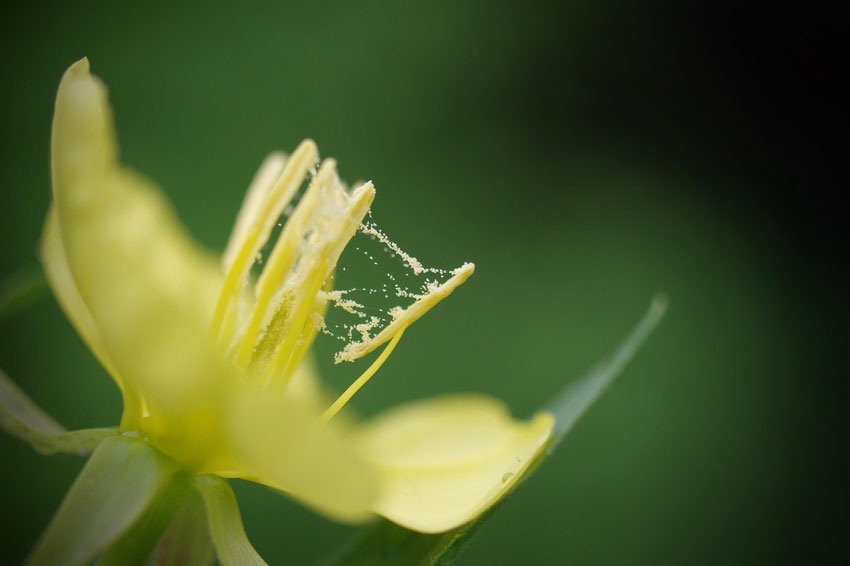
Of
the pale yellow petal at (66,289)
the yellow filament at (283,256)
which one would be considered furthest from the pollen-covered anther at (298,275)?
the pale yellow petal at (66,289)

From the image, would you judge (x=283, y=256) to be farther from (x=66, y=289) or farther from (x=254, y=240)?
(x=66, y=289)

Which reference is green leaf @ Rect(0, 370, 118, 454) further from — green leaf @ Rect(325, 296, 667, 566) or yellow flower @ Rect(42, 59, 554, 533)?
green leaf @ Rect(325, 296, 667, 566)

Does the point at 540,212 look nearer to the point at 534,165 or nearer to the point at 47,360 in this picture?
the point at 534,165

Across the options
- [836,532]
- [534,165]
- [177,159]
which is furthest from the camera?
[534,165]

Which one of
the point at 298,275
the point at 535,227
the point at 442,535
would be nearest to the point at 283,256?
the point at 298,275

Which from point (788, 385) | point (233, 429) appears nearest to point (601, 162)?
point (788, 385)

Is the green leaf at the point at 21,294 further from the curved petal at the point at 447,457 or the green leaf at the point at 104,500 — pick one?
the curved petal at the point at 447,457

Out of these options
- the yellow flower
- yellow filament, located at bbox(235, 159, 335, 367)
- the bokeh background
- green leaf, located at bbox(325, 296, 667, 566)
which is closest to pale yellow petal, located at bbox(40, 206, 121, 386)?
the yellow flower
